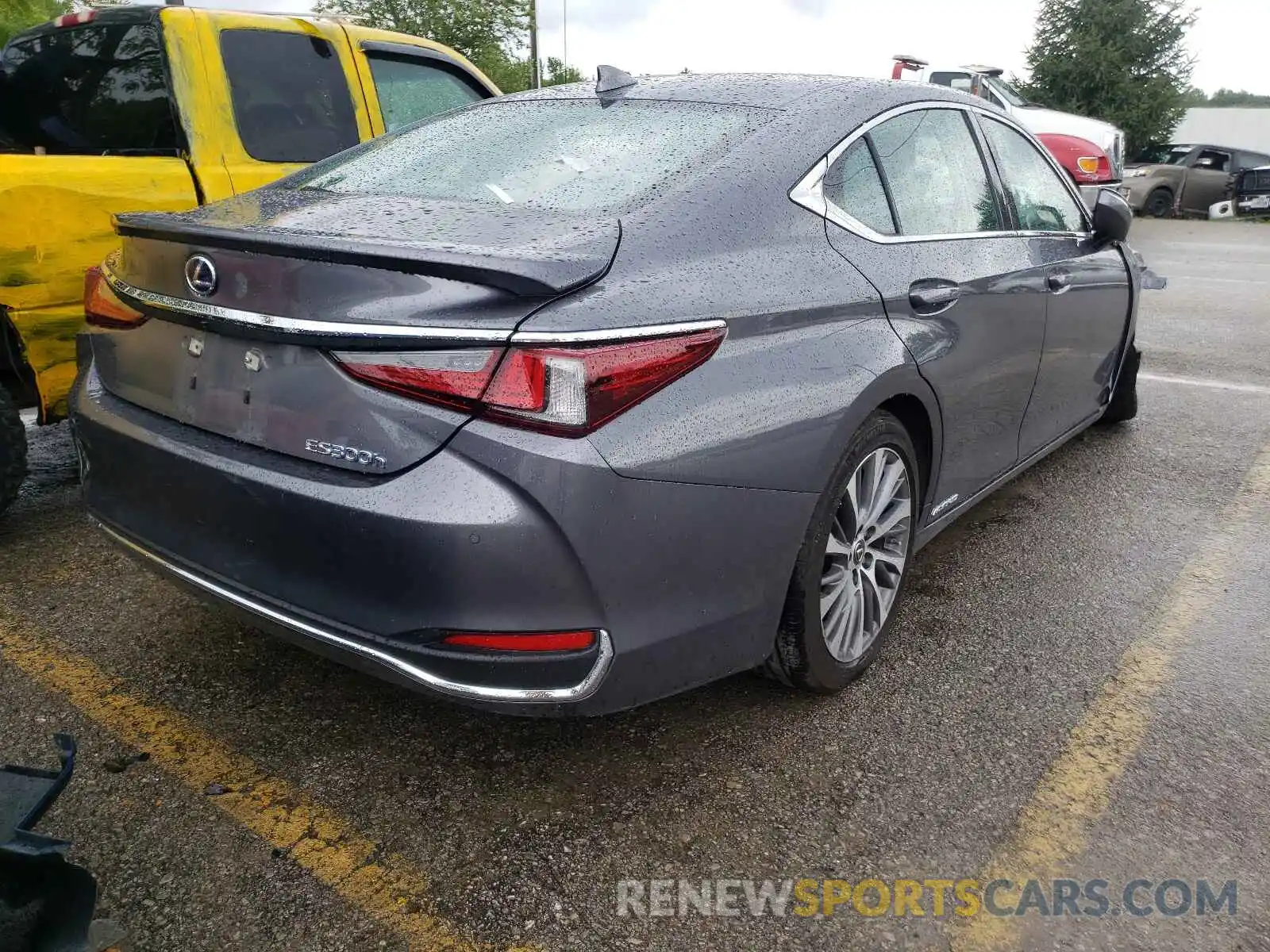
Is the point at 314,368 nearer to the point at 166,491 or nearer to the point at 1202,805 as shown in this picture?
the point at 166,491

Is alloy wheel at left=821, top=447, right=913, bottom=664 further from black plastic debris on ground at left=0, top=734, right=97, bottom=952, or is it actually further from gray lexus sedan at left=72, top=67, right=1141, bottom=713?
black plastic debris on ground at left=0, top=734, right=97, bottom=952

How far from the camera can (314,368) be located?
1882 millimetres

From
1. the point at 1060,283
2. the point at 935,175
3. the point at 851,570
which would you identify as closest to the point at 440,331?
the point at 851,570

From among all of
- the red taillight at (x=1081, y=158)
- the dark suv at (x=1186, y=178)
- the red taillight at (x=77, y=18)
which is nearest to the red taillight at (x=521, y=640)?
the red taillight at (x=77, y=18)

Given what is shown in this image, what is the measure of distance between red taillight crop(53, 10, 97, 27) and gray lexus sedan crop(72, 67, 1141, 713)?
5.79ft

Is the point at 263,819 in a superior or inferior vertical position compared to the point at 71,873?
inferior

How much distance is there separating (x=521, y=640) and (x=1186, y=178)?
74.3ft

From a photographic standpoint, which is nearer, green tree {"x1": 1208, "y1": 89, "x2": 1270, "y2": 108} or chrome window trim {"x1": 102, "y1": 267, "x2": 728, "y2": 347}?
chrome window trim {"x1": 102, "y1": 267, "x2": 728, "y2": 347}

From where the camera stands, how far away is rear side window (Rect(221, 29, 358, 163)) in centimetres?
386

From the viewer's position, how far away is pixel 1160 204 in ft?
67.8

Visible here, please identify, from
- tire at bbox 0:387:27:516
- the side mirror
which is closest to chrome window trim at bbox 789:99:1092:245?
the side mirror

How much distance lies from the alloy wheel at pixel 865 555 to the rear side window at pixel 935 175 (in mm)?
683

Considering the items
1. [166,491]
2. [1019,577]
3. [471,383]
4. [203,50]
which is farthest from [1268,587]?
[203,50]

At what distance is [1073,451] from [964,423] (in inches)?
87.7
